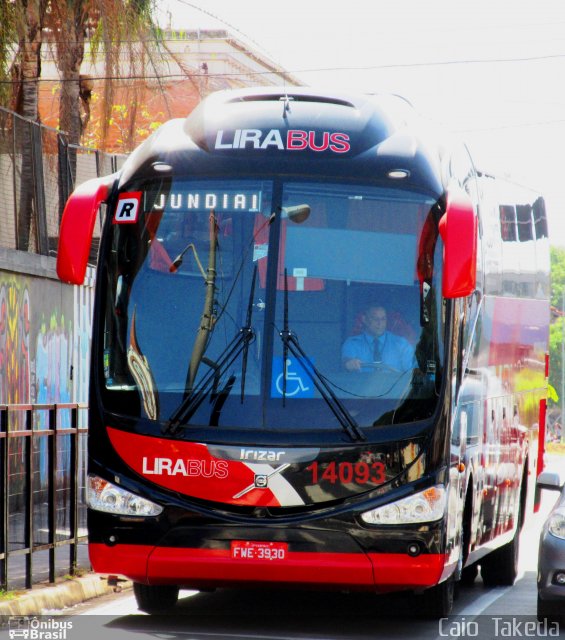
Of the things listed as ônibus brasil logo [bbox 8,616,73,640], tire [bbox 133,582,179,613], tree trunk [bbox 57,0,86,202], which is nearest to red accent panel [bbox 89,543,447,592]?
ônibus brasil logo [bbox 8,616,73,640]

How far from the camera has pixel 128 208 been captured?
10.1 meters

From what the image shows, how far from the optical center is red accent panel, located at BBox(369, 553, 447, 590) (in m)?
9.41

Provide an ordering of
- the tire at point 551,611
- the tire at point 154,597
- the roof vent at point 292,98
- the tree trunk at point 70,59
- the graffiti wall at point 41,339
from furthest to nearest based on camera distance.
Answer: the tree trunk at point 70,59 → the graffiti wall at point 41,339 → the tire at point 154,597 → the tire at point 551,611 → the roof vent at point 292,98

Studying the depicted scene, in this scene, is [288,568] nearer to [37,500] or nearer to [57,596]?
[57,596]

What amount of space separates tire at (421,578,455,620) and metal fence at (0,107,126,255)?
27.8 feet

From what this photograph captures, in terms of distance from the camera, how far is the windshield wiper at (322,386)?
9.44 metres

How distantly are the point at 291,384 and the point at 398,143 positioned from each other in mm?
1920

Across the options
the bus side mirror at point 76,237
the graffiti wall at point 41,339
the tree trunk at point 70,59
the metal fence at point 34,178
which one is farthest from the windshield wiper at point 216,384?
the tree trunk at point 70,59

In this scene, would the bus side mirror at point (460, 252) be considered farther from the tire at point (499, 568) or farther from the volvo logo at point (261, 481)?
the tire at point (499, 568)

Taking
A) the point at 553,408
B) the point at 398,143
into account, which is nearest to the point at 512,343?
the point at 398,143

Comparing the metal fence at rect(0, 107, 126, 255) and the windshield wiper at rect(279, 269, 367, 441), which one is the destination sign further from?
the metal fence at rect(0, 107, 126, 255)

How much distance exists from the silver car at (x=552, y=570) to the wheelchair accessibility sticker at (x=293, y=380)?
97.5 inches

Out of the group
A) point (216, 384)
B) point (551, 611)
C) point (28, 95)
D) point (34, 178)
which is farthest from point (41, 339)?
point (551, 611)

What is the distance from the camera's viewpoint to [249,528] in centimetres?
941
